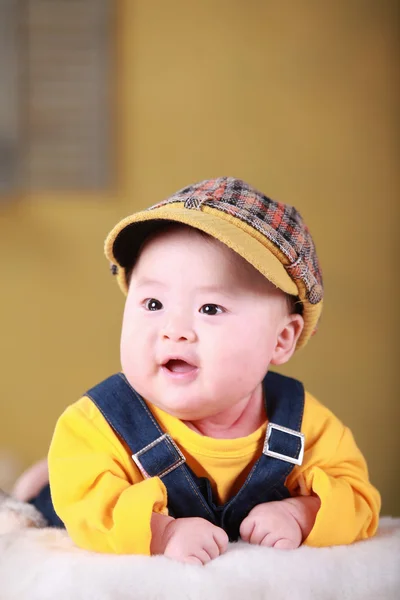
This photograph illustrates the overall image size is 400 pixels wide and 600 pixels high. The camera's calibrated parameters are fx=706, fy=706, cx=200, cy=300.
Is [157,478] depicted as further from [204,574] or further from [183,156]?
[183,156]

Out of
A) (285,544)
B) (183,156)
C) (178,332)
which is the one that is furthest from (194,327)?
(183,156)

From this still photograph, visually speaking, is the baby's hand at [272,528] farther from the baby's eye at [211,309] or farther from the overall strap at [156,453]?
the baby's eye at [211,309]

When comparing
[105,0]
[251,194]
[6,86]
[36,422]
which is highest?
[105,0]

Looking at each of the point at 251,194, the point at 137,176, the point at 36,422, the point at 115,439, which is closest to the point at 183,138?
the point at 137,176

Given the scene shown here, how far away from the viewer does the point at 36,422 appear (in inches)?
72.9

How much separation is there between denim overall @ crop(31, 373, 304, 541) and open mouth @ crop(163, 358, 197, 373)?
0.08m

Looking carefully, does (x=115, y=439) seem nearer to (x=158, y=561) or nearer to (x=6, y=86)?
(x=158, y=561)

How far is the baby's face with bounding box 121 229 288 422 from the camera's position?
2.44 ft

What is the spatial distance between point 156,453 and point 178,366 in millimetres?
102

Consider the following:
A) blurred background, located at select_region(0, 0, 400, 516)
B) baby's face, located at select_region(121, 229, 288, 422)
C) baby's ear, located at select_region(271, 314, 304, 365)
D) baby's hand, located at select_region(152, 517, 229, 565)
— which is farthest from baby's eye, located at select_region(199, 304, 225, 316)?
blurred background, located at select_region(0, 0, 400, 516)

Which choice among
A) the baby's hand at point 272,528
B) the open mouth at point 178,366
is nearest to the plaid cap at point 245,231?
the open mouth at point 178,366

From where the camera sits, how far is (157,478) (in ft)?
2.43

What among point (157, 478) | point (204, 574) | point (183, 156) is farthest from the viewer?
point (183, 156)

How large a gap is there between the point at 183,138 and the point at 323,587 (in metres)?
1.43
